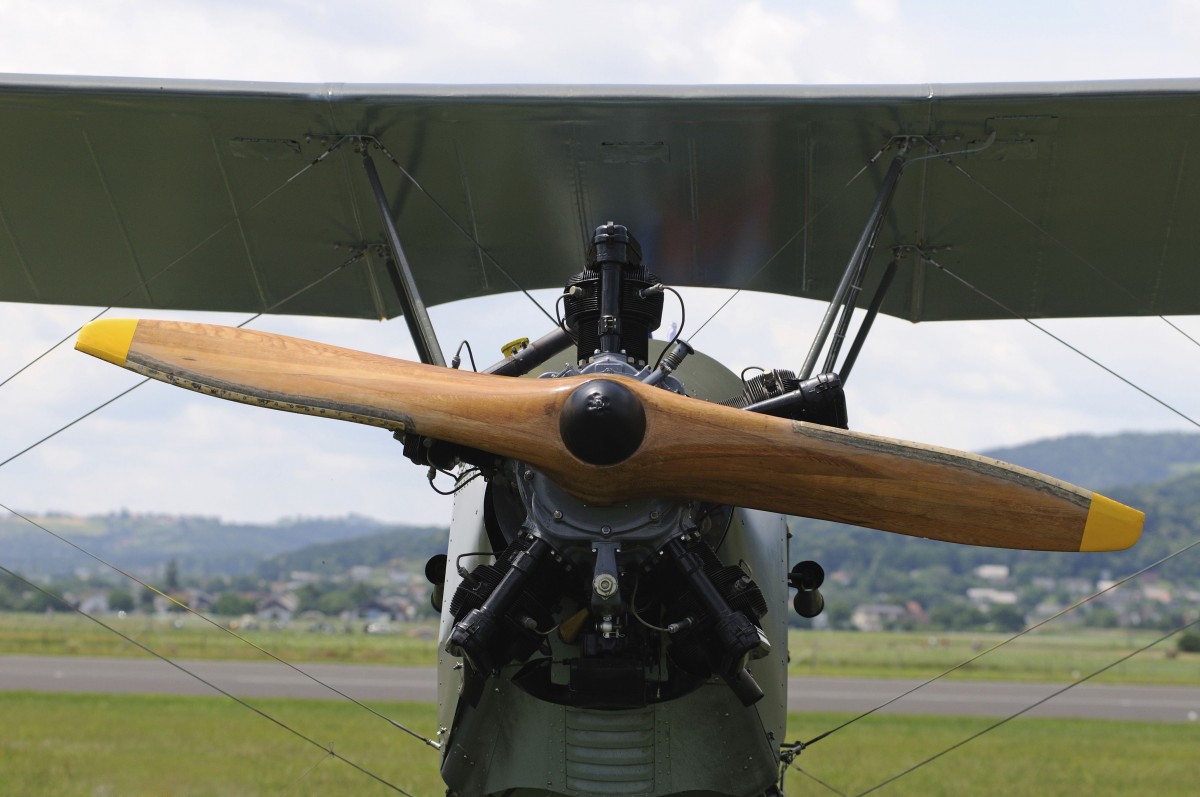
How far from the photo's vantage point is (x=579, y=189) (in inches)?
306

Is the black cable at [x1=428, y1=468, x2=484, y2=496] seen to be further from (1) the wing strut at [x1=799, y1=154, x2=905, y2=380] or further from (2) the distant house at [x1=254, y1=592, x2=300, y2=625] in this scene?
(2) the distant house at [x1=254, y1=592, x2=300, y2=625]

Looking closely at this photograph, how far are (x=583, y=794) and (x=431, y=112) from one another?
3418mm

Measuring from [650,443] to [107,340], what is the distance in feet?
7.20

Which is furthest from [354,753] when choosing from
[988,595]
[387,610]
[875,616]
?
[988,595]

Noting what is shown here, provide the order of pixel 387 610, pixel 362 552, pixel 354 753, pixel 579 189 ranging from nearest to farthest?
pixel 579 189
pixel 354 753
pixel 387 610
pixel 362 552

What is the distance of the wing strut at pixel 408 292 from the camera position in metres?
6.51

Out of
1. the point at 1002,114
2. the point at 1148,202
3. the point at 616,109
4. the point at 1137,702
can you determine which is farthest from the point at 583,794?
the point at 1137,702

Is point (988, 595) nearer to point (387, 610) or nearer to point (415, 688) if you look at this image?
point (387, 610)

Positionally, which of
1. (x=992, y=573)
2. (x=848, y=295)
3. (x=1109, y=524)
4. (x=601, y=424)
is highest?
(x=992, y=573)

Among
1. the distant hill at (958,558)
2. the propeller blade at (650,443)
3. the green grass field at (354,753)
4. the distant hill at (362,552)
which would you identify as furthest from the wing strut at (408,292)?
the distant hill at (362,552)

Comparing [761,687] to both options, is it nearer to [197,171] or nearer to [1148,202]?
[1148,202]

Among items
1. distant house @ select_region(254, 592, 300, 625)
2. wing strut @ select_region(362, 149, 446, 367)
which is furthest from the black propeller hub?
distant house @ select_region(254, 592, 300, 625)

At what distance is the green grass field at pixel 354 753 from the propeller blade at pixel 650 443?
26.6ft

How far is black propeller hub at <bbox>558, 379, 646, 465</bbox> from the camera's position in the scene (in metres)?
5.16
